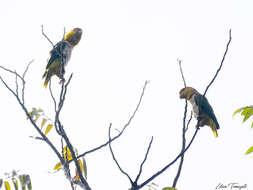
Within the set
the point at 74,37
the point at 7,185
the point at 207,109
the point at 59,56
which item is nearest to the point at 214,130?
the point at 207,109

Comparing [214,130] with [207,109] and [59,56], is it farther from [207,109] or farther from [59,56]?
[59,56]

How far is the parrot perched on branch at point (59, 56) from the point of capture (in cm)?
670

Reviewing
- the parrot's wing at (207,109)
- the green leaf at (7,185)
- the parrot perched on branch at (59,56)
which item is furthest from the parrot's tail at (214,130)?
the green leaf at (7,185)

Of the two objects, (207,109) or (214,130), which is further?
(214,130)

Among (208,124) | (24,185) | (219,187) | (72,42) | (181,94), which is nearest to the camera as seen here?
(24,185)

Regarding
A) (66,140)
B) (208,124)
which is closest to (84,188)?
(66,140)

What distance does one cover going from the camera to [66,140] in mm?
3076

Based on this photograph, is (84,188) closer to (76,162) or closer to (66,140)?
(76,162)

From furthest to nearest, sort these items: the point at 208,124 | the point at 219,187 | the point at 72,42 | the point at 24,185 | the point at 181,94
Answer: the point at 72,42
the point at 181,94
the point at 208,124
the point at 219,187
the point at 24,185

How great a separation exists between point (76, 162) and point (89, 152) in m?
0.21

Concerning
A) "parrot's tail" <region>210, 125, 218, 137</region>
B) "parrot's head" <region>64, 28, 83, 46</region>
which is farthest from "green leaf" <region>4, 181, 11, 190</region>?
"parrot's head" <region>64, 28, 83, 46</region>

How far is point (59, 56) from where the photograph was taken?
22.1ft

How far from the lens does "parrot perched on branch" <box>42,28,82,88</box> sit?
670 cm

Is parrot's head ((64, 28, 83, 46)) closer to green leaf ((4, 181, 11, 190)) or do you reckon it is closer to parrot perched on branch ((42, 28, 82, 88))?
parrot perched on branch ((42, 28, 82, 88))
